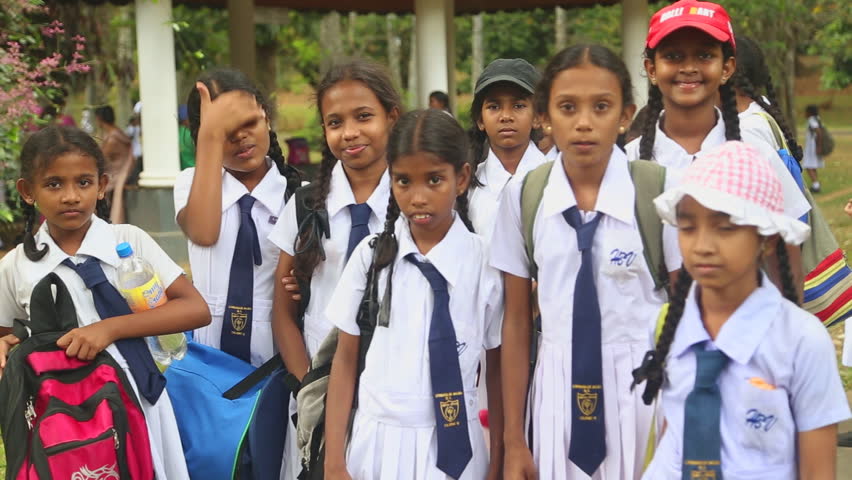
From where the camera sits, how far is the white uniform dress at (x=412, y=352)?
278 centimetres

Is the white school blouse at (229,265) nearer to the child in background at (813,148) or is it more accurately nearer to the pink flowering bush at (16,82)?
the pink flowering bush at (16,82)

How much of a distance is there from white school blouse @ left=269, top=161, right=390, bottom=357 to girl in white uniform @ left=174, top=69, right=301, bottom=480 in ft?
0.69

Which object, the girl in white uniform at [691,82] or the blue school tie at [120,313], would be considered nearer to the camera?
the blue school tie at [120,313]

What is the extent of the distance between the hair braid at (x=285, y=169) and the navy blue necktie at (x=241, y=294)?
0.67ft

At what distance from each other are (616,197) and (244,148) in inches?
55.7

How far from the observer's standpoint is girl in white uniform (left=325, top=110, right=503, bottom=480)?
2.76m

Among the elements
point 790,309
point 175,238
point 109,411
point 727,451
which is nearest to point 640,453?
point 727,451

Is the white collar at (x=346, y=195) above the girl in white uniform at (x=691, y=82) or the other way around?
the other way around

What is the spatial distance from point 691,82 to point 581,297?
0.97 meters

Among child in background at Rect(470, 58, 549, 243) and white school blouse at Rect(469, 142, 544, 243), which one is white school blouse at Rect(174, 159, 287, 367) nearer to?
white school blouse at Rect(469, 142, 544, 243)

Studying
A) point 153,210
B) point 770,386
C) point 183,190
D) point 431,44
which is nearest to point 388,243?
point 183,190

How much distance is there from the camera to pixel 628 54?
14508mm

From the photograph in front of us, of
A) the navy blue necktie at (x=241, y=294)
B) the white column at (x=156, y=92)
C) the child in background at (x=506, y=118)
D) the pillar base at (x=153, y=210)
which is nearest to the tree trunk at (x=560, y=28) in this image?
the white column at (x=156, y=92)

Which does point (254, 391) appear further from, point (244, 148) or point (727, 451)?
point (727, 451)
